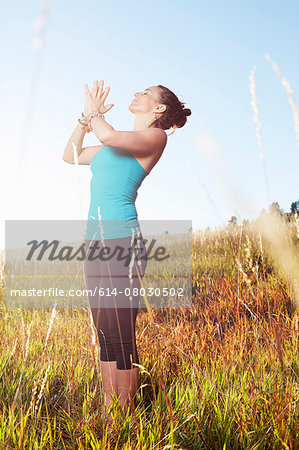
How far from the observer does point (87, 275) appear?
8.14 feet

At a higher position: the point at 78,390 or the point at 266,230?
the point at 266,230

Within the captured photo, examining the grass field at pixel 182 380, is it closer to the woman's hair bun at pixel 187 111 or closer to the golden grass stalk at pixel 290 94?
the golden grass stalk at pixel 290 94

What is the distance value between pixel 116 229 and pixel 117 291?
1.24 feet

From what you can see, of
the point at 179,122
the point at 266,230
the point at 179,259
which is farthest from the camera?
the point at 179,259

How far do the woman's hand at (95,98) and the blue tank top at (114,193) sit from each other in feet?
1.00

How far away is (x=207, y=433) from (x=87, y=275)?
1133 millimetres

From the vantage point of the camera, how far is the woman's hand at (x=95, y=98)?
2.65 metres

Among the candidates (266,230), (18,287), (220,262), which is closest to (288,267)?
(266,230)

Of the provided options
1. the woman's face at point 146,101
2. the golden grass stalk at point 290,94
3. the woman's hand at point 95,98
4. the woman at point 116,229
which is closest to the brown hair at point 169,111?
the woman's face at point 146,101

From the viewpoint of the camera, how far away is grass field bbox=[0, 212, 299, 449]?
179 cm

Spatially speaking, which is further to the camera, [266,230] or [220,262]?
[220,262]

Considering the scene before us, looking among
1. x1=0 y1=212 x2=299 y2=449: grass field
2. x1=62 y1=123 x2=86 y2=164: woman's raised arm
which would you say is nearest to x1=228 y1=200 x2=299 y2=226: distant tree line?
x1=0 y1=212 x2=299 y2=449: grass field

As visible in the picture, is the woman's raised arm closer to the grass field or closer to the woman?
the woman

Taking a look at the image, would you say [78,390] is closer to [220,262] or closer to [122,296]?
[122,296]
